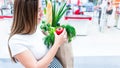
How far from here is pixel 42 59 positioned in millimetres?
1011

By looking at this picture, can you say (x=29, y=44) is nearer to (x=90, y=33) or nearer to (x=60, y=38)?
(x=60, y=38)

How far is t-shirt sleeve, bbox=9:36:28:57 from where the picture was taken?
997 millimetres

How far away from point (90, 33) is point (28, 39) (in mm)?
5252

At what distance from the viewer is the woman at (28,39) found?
0.99 m

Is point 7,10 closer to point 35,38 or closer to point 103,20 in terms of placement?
point 103,20

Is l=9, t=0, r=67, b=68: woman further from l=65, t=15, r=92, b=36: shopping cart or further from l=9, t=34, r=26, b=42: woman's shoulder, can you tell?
l=65, t=15, r=92, b=36: shopping cart

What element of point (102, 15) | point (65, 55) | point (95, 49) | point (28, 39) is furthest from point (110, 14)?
point (28, 39)

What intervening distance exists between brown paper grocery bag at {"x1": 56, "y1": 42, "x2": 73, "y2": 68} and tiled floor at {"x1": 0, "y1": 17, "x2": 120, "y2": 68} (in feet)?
7.00

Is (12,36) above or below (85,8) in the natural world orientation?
below

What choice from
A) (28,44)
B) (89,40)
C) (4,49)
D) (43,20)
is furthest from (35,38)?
(89,40)

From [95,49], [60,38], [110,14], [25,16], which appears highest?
[110,14]

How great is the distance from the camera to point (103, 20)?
248 inches

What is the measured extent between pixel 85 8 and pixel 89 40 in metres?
0.95

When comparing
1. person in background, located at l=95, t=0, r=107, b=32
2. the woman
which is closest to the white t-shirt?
the woman
